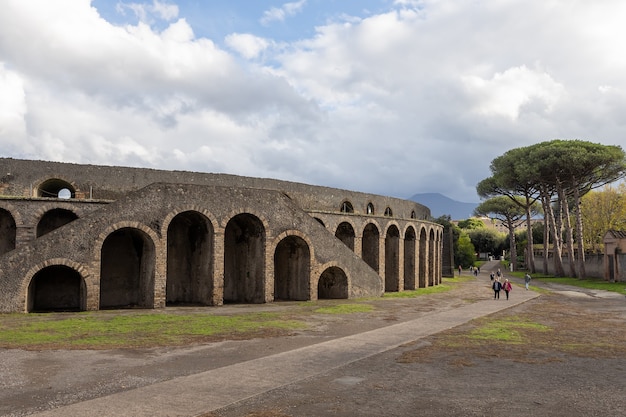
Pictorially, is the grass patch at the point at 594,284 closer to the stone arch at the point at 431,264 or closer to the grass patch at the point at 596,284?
the grass patch at the point at 596,284

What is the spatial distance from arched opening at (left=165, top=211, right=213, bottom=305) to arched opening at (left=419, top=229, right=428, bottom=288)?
1814 centimetres

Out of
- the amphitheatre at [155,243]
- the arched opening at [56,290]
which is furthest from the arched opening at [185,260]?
the arched opening at [56,290]

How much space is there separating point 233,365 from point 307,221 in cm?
1268

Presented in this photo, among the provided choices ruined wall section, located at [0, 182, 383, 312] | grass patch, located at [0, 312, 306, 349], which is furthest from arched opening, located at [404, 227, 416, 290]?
grass patch, located at [0, 312, 306, 349]

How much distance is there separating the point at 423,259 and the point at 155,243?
70.3 ft

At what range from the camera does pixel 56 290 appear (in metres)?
19.5

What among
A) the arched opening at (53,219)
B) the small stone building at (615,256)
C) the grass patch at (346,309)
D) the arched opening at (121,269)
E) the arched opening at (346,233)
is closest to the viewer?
the grass patch at (346,309)

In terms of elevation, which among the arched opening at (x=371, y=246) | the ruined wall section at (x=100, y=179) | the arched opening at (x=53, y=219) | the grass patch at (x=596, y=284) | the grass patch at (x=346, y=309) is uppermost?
the ruined wall section at (x=100, y=179)

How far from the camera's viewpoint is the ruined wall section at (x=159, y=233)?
15998 mm

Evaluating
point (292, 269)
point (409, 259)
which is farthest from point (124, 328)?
point (409, 259)

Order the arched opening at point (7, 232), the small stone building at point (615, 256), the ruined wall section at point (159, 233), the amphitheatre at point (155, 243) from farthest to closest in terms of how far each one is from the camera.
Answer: the small stone building at point (615, 256) → the arched opening at point (7, 232) → the amphitheatre at point (155, 243) → the ruined wall section at point (159, 233)

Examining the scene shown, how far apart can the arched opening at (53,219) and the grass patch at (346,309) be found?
409 inches

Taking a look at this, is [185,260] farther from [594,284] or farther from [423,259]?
[594,284]

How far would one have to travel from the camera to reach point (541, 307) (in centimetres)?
2083
